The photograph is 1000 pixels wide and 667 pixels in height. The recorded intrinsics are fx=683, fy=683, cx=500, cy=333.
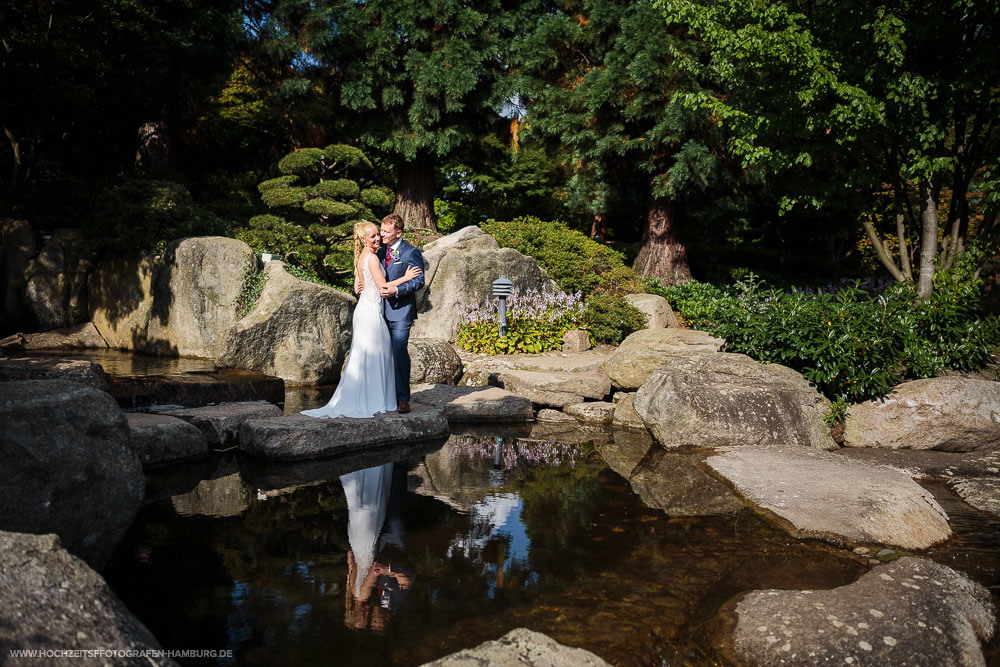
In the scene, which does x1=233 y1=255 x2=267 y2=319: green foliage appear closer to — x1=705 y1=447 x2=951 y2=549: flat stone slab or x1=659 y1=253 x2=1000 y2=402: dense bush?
x1=659 y1=253 x2=1000 y2=402: dense bush

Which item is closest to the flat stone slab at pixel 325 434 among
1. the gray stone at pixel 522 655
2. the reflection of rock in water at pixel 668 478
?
the reflection of rock in water at pixel 668 478

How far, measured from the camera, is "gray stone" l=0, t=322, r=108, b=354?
39.0 ft

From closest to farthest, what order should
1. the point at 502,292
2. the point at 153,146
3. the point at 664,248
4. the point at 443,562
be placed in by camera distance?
1. the point at 443,562
2. the point at 502,292
3. the point at 664,248
4. the point at 153,146

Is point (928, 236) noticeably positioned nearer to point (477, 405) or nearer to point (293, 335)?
point (477, 405)

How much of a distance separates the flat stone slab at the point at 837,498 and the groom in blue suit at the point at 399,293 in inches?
132

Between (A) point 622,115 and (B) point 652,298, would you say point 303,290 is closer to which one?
A: (B) point 652,298

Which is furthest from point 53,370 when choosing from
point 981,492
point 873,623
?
point 981,492

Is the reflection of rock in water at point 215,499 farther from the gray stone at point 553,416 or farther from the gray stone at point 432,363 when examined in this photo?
the gray stone at point 432,363

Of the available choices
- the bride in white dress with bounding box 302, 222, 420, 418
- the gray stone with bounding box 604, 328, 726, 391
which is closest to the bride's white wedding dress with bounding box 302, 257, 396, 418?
the bride in white dress with bounding box 302, 222, 420, 418

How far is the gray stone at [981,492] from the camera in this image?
5324mm

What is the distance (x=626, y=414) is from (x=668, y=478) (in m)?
2.60

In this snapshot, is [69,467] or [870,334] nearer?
[69,467]

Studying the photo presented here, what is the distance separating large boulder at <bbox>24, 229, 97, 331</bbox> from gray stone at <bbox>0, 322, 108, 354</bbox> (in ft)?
1.14

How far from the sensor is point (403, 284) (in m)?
7.24
